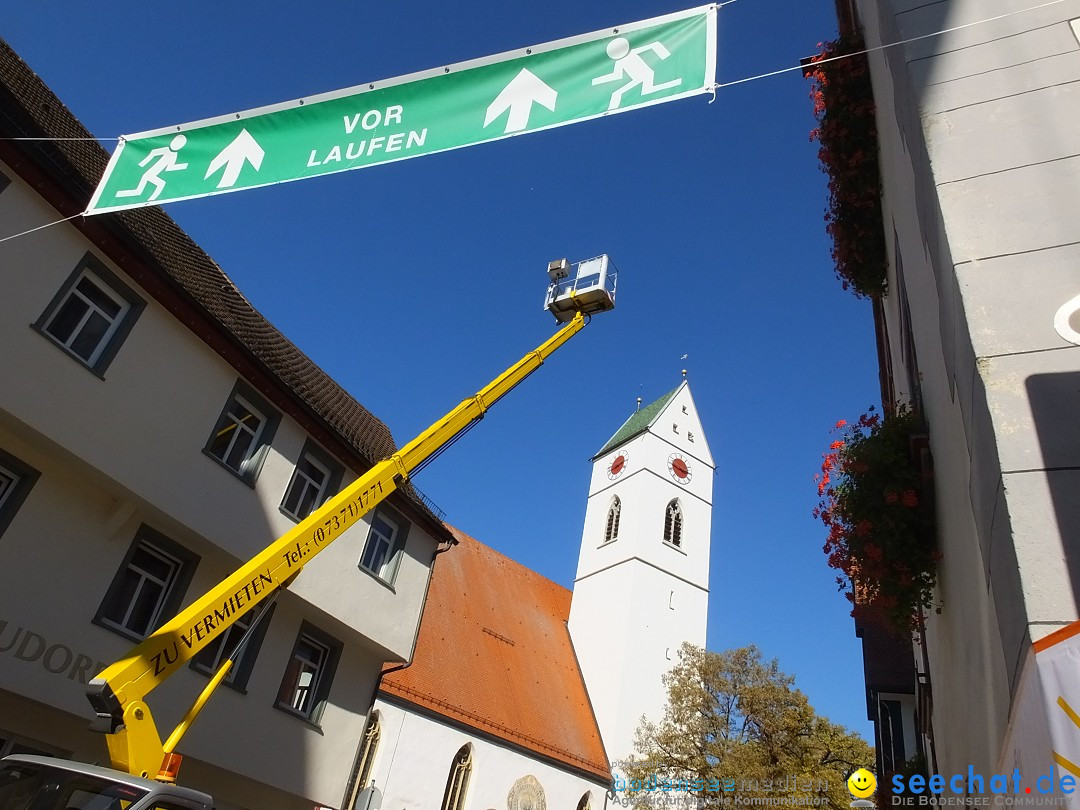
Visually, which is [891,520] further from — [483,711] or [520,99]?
[483,711]

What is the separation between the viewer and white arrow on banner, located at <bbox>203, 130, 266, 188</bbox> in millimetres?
5055

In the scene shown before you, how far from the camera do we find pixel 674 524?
4038 centimetres

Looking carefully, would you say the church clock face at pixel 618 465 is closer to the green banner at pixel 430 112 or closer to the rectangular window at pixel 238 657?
the rectangular window at pixel 238 657

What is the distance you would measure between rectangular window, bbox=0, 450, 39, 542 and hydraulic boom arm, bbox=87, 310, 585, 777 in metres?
3.57

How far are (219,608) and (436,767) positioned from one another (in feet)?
63.5

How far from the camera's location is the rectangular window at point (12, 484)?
953 centimetres

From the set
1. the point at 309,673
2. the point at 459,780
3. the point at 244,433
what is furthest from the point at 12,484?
the point at 459,780

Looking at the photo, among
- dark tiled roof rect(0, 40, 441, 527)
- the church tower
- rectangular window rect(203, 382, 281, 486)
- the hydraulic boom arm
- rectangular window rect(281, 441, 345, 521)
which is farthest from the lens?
the church tower

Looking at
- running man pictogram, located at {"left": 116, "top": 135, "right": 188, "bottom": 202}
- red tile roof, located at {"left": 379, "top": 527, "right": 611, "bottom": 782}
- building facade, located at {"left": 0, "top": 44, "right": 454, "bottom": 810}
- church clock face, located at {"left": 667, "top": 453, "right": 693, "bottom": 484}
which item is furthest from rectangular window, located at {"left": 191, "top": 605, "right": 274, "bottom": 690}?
church clock face, located at {"left": 667, "top": 453, "right": 693, "bottom": 484}

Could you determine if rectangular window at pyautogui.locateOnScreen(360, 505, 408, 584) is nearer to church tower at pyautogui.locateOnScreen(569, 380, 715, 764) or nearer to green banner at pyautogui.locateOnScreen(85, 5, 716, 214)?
green banner at pyautogui.locateOnScreen(85, 5, 716, 214)

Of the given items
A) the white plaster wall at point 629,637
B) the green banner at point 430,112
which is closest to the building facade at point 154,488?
the green banner at point 430,112

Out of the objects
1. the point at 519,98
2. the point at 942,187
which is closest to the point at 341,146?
the point at 519,98

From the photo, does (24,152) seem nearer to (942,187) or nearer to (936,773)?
(942,187)

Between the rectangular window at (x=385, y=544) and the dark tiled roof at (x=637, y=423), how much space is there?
1098 inches
